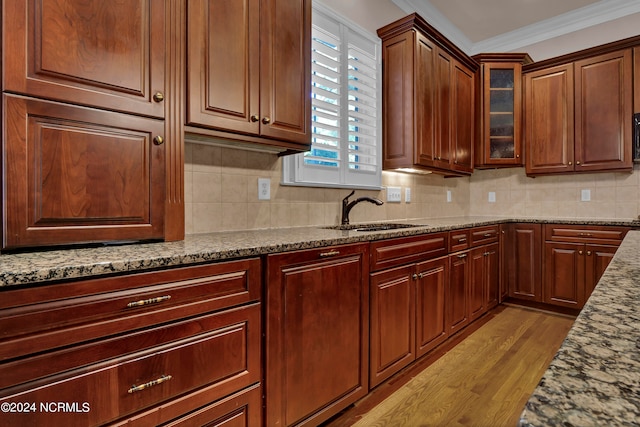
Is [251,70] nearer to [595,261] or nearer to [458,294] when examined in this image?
[458,294]

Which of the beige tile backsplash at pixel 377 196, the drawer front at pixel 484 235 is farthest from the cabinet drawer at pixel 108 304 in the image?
the drawer front at pixel 484 235

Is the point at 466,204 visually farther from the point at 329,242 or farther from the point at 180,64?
the point at 180,64

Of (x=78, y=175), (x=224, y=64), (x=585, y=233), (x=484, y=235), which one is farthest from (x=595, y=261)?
(x=78, y=175)

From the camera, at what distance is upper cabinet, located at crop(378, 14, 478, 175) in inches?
103

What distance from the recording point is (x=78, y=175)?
113 cm

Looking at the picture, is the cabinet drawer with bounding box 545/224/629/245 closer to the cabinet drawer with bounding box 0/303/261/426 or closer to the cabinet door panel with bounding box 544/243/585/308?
the cabinet door panel with bounding box 544/243/585/308

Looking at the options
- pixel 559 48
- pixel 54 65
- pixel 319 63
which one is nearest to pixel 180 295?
pixel 54 65

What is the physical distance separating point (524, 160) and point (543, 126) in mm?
367

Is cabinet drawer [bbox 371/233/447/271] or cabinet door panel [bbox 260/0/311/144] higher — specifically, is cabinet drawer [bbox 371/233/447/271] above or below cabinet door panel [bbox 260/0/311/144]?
below

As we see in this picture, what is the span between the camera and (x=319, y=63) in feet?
7.22

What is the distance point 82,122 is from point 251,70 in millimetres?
738

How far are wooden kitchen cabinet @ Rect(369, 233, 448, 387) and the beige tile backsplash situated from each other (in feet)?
2.04

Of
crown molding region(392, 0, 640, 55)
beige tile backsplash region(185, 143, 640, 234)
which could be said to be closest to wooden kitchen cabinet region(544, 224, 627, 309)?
beige tile backsplash region(185, 143, 640, 234)

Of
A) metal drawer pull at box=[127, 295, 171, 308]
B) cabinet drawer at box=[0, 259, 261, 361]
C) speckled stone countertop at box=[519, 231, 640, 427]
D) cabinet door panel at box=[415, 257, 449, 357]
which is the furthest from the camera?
cabinet door panel at box=[415, 257, 449, 357]
